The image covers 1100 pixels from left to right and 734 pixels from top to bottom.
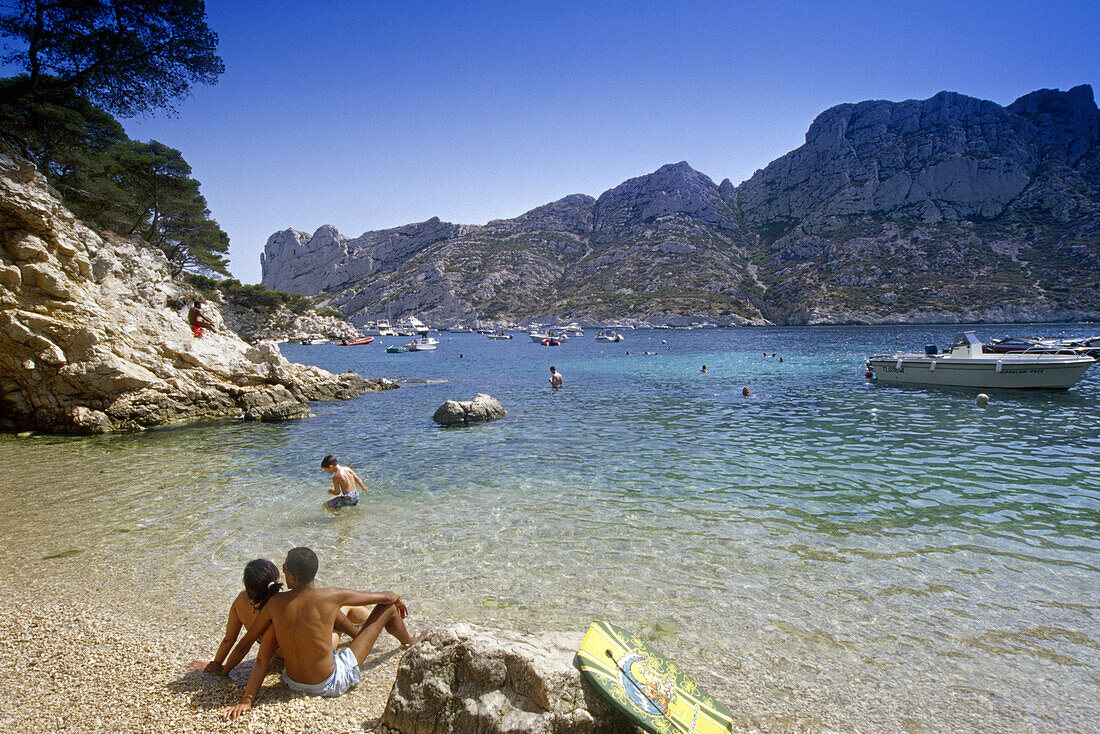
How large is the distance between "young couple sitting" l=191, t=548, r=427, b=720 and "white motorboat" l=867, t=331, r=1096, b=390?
29.2 metres

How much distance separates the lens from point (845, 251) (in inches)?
4348

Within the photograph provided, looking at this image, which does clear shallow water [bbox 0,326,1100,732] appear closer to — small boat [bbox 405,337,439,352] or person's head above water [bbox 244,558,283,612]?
person's head above water [bbox 244,558,283,612]

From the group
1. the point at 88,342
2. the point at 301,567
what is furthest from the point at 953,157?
the point at 301,567

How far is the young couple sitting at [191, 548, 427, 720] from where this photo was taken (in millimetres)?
4250

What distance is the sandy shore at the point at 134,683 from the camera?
3.86 meters

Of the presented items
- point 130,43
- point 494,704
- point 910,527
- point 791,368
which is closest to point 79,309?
point 130,43

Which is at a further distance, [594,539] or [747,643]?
[594,539]

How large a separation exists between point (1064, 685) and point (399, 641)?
6.29 metres

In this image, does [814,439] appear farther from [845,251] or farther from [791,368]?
[845,251]

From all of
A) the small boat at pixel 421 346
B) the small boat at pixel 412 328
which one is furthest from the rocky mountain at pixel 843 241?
the small boat at pixel 421 346

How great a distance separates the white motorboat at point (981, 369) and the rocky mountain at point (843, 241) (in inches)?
3086

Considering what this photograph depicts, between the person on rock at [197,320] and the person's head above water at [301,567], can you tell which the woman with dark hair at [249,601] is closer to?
the person's head above water at [301,567]

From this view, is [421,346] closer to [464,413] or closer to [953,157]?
[464,413]

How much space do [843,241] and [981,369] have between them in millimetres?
103607
